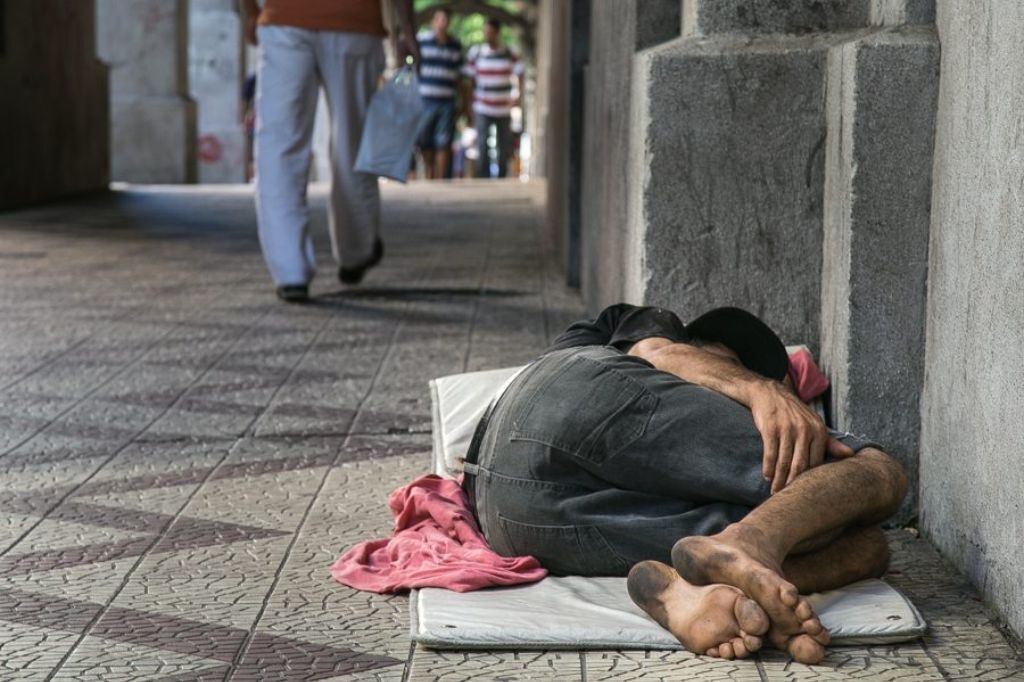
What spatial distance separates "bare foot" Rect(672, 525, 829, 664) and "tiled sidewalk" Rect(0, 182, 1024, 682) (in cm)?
5

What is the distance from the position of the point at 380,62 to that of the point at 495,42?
14022 millimetres

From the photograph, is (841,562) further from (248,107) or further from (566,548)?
(248,107)

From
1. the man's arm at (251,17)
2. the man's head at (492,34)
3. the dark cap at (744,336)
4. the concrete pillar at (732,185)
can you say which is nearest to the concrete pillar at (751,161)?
the concrete pillar at (732,185)

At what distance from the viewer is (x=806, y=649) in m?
2.90

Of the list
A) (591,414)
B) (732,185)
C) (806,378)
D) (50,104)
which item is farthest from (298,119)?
(50,104)

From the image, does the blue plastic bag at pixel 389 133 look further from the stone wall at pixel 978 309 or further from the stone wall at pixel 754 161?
the stone wall at pixel 978 309

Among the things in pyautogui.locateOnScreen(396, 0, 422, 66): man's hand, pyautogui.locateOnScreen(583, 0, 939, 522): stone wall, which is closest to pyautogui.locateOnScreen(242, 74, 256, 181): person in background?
pyautogui.locateOnScreen(396, 0, 422, 66): man's hand

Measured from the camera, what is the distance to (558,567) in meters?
3.42

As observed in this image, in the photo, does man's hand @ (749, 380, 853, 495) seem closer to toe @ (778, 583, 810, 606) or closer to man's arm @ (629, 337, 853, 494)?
man's arm @ (629, 337, 853, 494)

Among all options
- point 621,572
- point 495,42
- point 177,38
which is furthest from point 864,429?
point 495,42

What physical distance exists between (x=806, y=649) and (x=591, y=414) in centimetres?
67

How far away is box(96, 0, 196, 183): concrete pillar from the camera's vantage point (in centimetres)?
1927

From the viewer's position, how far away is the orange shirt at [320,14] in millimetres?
7535

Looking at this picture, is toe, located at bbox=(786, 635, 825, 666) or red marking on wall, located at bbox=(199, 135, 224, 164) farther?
red marking on wall, located at bbox=(199, 135, 224, 164)
